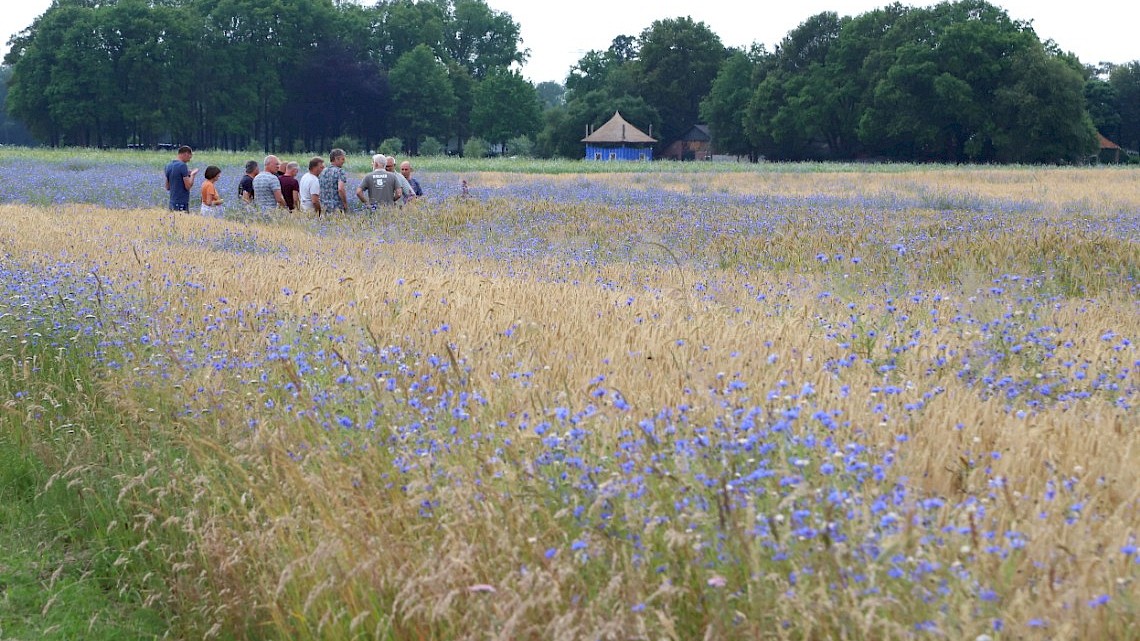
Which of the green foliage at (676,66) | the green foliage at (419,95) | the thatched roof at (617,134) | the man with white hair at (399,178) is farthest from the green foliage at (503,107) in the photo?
the man with white hair at (399,178)

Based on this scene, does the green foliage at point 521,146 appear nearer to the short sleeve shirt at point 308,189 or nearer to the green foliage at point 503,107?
the green foliage at point 503,107

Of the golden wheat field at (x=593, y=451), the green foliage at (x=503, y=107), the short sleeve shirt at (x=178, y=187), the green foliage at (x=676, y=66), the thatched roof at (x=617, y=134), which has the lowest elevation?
the golden wheat field at (x=593, y=451)

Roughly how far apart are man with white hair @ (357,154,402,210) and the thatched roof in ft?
239

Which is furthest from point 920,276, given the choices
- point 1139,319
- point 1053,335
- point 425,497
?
point 425,497

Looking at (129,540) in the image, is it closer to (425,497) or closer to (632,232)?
(425,497)

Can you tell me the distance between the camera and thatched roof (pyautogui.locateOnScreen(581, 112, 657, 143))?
3445 inches

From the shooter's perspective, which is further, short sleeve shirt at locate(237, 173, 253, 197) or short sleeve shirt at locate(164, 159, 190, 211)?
short sleeve shirt at locate(164, 159, 190, 211)

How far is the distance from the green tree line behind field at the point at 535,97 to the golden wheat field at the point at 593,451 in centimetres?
6447

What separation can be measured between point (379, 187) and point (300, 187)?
1132mm

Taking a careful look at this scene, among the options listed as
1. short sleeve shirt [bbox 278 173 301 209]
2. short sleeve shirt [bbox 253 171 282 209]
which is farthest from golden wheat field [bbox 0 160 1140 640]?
short sleeve shirt [bbox 278 173 301 209]

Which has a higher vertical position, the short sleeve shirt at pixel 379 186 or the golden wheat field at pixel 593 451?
the short sleeve shirt at pixel 379 186

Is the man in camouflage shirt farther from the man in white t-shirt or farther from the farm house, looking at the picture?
the farm house

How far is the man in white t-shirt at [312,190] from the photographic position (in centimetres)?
1494

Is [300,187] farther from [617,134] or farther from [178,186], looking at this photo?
[617,134]
